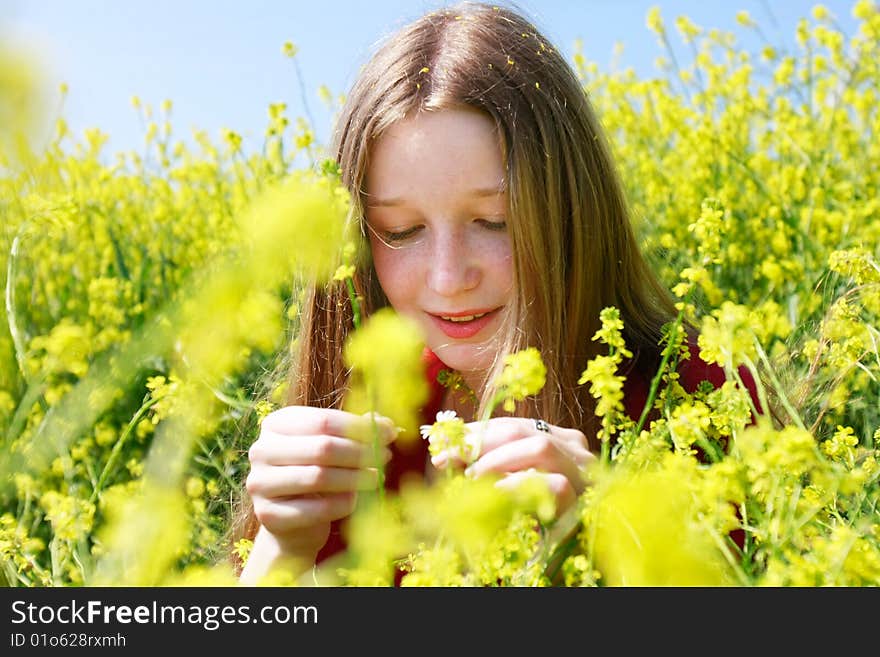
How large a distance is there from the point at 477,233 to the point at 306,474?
508 millimetres

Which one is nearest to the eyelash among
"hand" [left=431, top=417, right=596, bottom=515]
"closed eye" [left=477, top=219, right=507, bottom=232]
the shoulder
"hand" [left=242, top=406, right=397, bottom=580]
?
"closed eye" [left=477, top=219, right=507, bottom=232]

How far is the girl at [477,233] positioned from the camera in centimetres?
141

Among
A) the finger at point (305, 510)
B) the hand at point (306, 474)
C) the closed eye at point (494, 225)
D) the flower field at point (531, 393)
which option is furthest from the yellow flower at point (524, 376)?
the closed eye at point (494, 225)

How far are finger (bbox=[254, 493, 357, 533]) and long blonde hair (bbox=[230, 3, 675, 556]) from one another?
1.10 ft

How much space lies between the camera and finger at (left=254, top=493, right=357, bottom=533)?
112 centimetres

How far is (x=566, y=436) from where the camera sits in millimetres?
1044

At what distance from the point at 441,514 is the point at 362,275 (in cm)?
94

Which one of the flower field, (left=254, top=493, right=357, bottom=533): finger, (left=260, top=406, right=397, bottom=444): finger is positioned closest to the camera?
the flower field

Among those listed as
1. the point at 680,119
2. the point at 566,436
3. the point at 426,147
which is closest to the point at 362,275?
the point at 426,147

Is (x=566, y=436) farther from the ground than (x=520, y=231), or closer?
closer

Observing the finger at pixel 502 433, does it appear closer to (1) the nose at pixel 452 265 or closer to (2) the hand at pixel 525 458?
(2) the hand at pixel 525 458

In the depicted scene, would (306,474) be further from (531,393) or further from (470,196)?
(470,196)

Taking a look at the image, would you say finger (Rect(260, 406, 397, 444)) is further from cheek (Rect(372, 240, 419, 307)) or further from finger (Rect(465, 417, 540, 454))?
cheek (Rect(372, 240, 419, 307))
